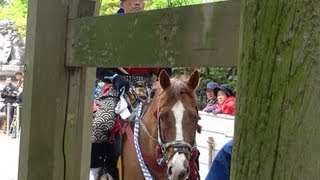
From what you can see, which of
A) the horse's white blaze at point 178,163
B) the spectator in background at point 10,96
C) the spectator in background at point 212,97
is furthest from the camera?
the spectator in background at point 10,96

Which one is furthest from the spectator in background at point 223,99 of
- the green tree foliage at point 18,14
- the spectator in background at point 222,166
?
the green tree foliage at point 18,14

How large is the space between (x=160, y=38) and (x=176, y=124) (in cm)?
291

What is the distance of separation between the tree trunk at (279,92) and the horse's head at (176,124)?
3.39 meters

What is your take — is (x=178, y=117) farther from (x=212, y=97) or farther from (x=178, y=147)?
(x=212, y=97)

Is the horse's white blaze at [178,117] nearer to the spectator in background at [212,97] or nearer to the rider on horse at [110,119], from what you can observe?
the rider on horse at [110,119]

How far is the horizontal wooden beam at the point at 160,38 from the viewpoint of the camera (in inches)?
63.7

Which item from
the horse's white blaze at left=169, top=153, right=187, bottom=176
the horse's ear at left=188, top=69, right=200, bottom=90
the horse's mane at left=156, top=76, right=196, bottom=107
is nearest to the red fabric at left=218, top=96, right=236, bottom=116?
the horse's ear at left=188, top=69, right=200, bottom=90

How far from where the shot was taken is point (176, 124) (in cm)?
476

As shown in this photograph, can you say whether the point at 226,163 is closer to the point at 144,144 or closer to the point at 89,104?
the point at 89,104

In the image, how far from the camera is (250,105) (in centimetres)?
114

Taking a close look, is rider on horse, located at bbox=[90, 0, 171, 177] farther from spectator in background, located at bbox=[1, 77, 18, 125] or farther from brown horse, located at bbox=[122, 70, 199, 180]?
spectator in background, located at bbox=[1, 77, 18, 125]

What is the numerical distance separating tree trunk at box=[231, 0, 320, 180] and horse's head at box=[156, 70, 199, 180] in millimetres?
3392

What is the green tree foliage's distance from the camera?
25844mm

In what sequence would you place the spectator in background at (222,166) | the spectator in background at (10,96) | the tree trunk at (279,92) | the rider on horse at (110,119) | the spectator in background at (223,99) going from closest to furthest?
the tree trunk at (279,92), the spectator in background at (222,166), the rider on horse at (110,119), the spectator in background at (223,99), the spectator in background at (10,96)
